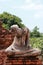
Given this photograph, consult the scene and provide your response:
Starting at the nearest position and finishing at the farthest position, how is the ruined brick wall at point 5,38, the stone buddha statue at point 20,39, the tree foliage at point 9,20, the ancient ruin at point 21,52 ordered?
1. the ancient ruin at point 21,52
2. the stone buddha statue at point 20,39
3. the ruined brick wall at point 5,38
4. the tree foliage at point 9,20

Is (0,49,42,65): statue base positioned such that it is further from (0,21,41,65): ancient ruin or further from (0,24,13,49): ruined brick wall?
(0,24,13,49): ruined brick wall

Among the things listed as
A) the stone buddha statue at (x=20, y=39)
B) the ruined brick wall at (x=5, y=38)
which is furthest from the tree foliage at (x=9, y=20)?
the stone buddha statue at (x=20, y=39)

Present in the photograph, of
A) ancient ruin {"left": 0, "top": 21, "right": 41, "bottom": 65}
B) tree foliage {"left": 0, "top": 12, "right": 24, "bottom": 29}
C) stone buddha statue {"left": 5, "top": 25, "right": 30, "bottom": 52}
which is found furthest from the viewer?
tree foliage {"left": 0, "top": 12, "right": 24, "bottom": 29}

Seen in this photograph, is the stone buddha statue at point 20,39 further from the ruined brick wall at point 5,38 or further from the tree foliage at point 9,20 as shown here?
the tree foliage at point 9,20

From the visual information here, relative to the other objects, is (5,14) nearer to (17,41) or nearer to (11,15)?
(11,15)

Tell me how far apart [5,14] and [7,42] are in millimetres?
14066

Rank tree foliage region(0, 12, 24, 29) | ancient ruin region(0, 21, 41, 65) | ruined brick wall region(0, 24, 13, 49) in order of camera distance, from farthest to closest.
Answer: tree foliage region(0, 12, 24, 29)
ruined brick wall region(0, 24, 13, 49)
ancient ruin region(0, 21, 41, 65)

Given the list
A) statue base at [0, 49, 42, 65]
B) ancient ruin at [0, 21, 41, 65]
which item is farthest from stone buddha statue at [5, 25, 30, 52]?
statue base at [0, 49, 42, 65]

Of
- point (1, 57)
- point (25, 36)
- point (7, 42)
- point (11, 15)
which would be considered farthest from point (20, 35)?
point (11, 15)

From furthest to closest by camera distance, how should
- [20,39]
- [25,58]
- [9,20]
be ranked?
[9,20], [20,39], [25,58]

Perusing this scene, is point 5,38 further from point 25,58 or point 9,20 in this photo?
point 25,58

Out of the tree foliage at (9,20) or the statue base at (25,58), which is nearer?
the statue base at (25,58)

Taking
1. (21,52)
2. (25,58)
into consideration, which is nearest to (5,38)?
(25,58)

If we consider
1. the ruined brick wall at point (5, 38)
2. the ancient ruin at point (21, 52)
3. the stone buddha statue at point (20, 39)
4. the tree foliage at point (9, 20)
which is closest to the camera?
the ancient ruin at point (21, 52)
